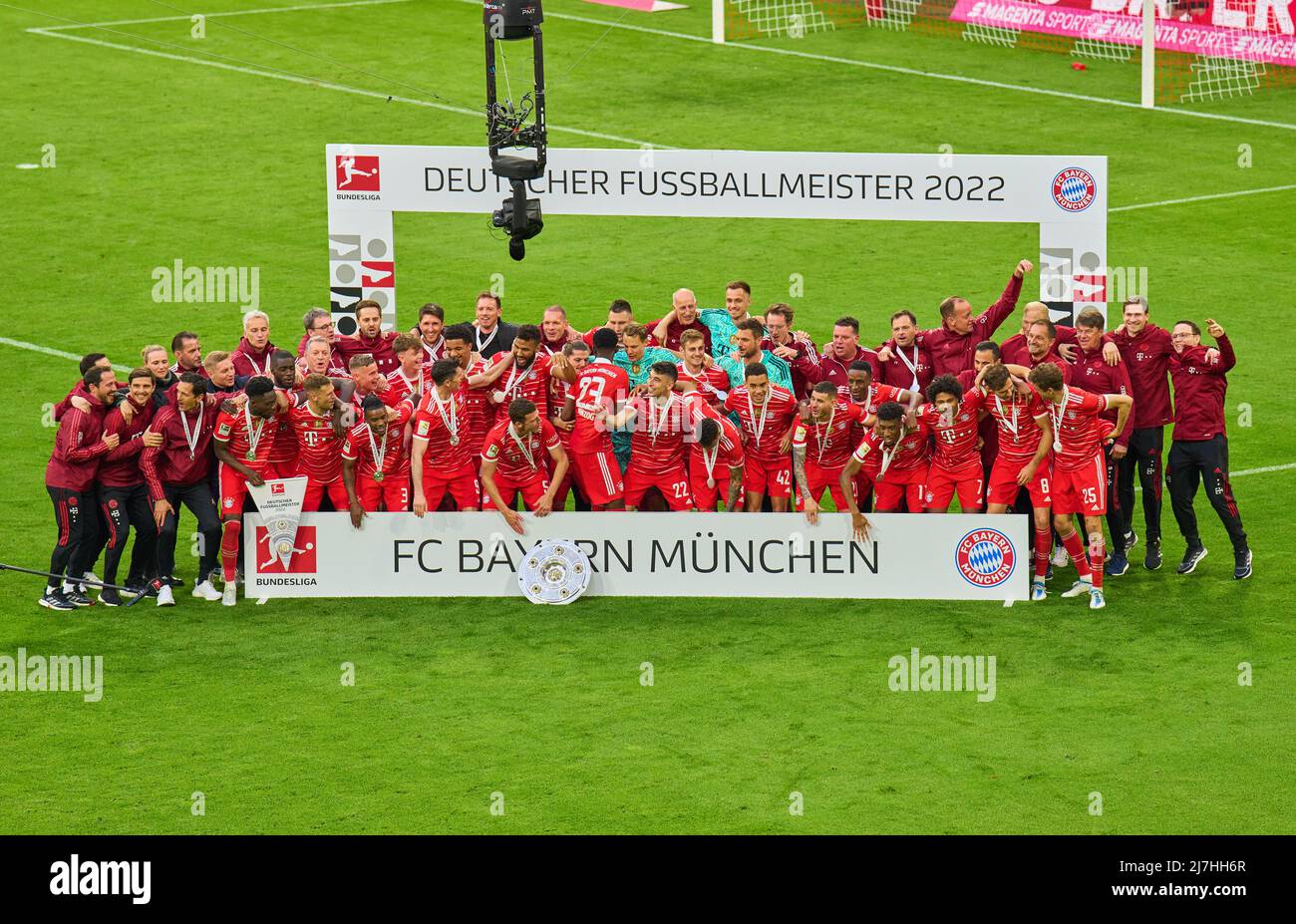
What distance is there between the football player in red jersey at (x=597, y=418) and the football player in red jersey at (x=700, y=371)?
46cm

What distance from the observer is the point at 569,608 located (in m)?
15.1

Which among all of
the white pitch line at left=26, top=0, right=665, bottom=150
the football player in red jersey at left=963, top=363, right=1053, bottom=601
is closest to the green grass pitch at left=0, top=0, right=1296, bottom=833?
the football player in red jersey at left=963, top=363, right=1053, bottom=601

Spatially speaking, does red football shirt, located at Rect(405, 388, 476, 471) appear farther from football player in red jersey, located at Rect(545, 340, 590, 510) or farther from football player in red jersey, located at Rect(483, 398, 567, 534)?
football player in red jersey, located at Rect(545, 340, 590, 510)

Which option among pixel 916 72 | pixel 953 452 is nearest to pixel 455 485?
pixel 953 452

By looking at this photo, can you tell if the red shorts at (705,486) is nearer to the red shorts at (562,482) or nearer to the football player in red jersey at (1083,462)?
the red shorts at (562,482)

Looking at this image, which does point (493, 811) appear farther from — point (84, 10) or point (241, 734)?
point (84, 10)

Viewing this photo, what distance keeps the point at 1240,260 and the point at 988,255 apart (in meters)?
2.91

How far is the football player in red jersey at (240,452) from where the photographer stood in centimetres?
1505

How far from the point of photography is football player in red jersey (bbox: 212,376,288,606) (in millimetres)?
15055

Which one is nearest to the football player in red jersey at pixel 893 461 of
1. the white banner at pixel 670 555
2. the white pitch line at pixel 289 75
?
the white banner at pixel 670 555

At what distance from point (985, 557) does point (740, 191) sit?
3928 millimetres

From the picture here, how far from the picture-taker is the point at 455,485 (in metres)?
15.6

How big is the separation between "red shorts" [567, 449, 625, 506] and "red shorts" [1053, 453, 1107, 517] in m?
3.32

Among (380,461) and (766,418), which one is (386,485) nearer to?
(380,461)
